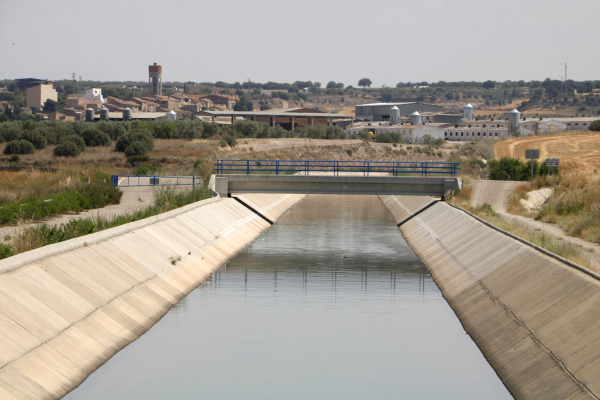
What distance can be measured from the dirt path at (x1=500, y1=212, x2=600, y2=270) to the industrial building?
13368 cm

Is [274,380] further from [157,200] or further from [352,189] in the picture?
[352,189]

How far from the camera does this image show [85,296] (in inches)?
660

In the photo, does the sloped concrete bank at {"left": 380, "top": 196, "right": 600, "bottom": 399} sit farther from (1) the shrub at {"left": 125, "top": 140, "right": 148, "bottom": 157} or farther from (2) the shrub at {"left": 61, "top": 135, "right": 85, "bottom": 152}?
(2) the shrub at {"left": 61, "top": 135, "right": 85, "bottom": 152}

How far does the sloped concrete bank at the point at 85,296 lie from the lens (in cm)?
1295

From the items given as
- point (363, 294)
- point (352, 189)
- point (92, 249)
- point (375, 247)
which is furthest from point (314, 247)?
point (92, 249)

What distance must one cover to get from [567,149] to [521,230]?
1539 inches

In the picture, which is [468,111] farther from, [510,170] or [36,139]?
[510,170]

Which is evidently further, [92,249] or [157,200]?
[157,200]

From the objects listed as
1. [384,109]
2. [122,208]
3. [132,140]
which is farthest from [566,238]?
[384,109]

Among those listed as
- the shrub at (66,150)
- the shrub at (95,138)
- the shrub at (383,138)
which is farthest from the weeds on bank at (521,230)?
the shrub at (383,138)

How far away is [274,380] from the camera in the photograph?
47.4 ft

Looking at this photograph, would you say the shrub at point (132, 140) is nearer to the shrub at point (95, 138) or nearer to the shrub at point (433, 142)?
the shrub at point (95, 138)

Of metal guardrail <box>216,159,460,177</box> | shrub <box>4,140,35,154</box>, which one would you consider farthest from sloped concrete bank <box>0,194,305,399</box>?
shrub <box>4,140,35,154</box>

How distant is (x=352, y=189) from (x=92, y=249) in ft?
71.0
